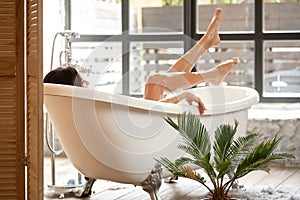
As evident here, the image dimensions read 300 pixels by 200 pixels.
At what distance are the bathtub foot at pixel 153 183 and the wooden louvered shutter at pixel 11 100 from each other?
0.82 meters

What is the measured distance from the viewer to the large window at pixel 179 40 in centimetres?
619

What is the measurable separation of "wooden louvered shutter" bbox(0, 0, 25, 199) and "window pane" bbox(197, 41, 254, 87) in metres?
3.04

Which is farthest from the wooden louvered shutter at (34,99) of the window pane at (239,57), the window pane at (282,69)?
the window pane at (282,69)

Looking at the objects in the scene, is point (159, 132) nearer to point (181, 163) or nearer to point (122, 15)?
point (181, 163)

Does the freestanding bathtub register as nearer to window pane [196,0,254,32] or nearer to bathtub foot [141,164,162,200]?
bathtub foot [141,164,162,200]

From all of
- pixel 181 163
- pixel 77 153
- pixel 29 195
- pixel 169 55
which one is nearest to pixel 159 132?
pixel 181 163

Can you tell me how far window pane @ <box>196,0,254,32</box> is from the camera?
A: 6.29 metres

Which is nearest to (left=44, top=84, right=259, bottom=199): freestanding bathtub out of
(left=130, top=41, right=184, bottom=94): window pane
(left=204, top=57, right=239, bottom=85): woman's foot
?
(left=204, top=57, right=239, bottom=85): woman's foot

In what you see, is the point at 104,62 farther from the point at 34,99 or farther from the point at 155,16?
the point at 34,99

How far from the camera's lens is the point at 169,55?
6.49 m

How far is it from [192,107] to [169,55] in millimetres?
2328

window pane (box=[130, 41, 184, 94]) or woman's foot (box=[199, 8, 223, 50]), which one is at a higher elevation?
woman's foot (box=[199, 8, 223, 50])

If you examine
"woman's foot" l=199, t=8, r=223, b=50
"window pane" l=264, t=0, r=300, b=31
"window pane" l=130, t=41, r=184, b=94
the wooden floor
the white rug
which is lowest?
the wooden floor

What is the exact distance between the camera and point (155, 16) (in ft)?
21.3
